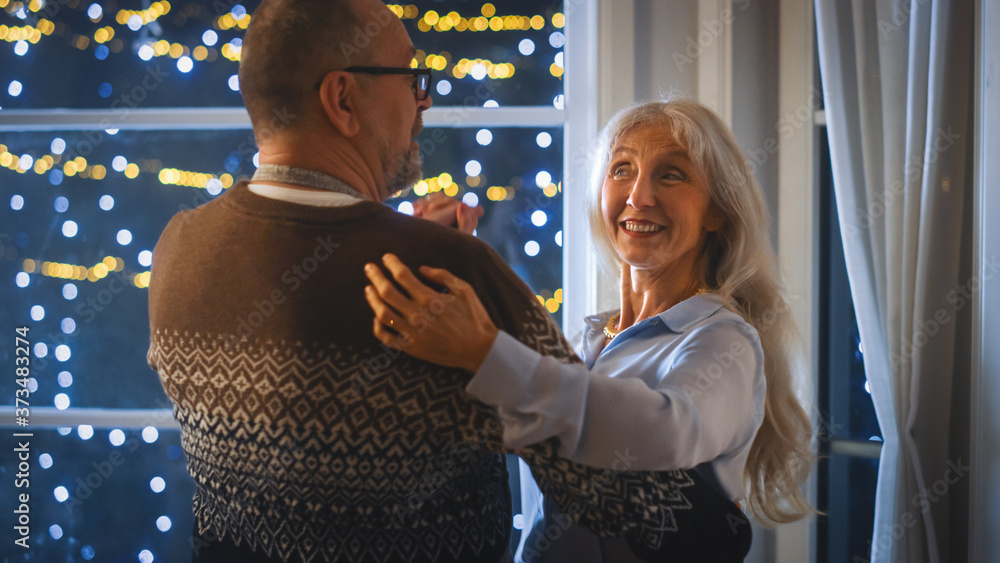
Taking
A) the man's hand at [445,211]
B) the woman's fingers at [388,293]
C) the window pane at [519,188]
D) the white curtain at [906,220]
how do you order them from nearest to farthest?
the woman's fingers at [388,293], the man's hand at [445,211], the white curtain at [906,220], the window pane at [519,188]

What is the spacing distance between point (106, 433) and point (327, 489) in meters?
1.64

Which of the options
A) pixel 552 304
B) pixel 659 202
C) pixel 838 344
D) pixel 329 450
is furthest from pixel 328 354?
pixel 838 344

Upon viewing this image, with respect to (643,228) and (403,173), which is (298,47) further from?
(643,228)

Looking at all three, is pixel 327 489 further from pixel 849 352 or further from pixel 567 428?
pixel 849 352

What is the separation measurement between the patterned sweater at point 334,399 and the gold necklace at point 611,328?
55cm

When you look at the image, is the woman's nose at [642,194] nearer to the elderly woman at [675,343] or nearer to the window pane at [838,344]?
the elderly woman at [675,343]

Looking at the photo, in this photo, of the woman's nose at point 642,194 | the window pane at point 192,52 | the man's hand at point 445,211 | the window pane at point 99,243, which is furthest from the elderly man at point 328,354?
the window pane at point 99,243

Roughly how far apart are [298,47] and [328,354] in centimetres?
42

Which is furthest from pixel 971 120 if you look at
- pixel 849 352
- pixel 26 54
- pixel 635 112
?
pixel 26 54

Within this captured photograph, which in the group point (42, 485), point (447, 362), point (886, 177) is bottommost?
point (42, 485)

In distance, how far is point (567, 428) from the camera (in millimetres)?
862

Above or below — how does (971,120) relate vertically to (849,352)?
above

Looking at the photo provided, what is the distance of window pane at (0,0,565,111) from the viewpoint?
6.61 ft

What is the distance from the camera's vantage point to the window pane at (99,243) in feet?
6.81
